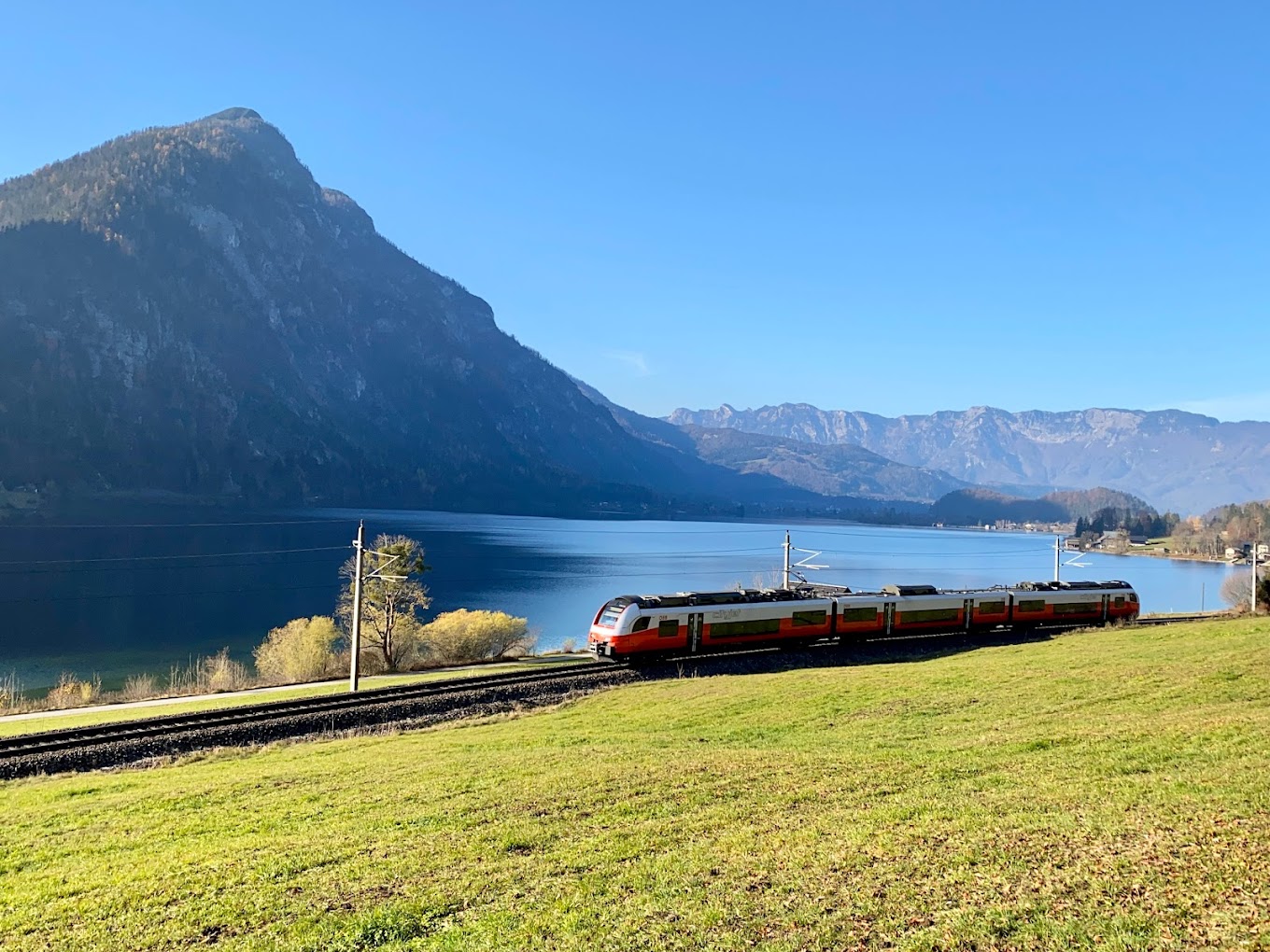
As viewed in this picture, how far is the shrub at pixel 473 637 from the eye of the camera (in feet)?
195

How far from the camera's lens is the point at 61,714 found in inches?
1299

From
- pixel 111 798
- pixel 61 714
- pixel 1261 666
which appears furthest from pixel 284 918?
pixel 61 714

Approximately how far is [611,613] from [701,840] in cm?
2618

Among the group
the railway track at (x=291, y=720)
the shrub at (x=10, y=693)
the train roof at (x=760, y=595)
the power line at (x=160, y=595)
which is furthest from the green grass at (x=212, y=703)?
the power line at (x=160, y=595)

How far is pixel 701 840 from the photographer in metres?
11.2

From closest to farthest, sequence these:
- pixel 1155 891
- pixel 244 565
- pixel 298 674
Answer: pixel 1155 891 < pixel 298 674 < pixel 244 565

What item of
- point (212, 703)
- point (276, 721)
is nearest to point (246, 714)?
point (276, 721)

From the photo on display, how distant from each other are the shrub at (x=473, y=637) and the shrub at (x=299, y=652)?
23.5ft

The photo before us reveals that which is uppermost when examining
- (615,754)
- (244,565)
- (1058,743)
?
(1058,743)

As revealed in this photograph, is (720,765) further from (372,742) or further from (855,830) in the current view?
(372,742)

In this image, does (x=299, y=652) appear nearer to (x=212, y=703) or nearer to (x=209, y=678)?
(x=209, y=678)

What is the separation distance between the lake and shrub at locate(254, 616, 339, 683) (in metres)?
11.7

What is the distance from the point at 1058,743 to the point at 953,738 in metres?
2.27

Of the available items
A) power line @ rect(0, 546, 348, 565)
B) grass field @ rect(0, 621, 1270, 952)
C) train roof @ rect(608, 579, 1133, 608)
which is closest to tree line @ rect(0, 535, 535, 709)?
train roof @ rect(608, 579, 1133, 608)
